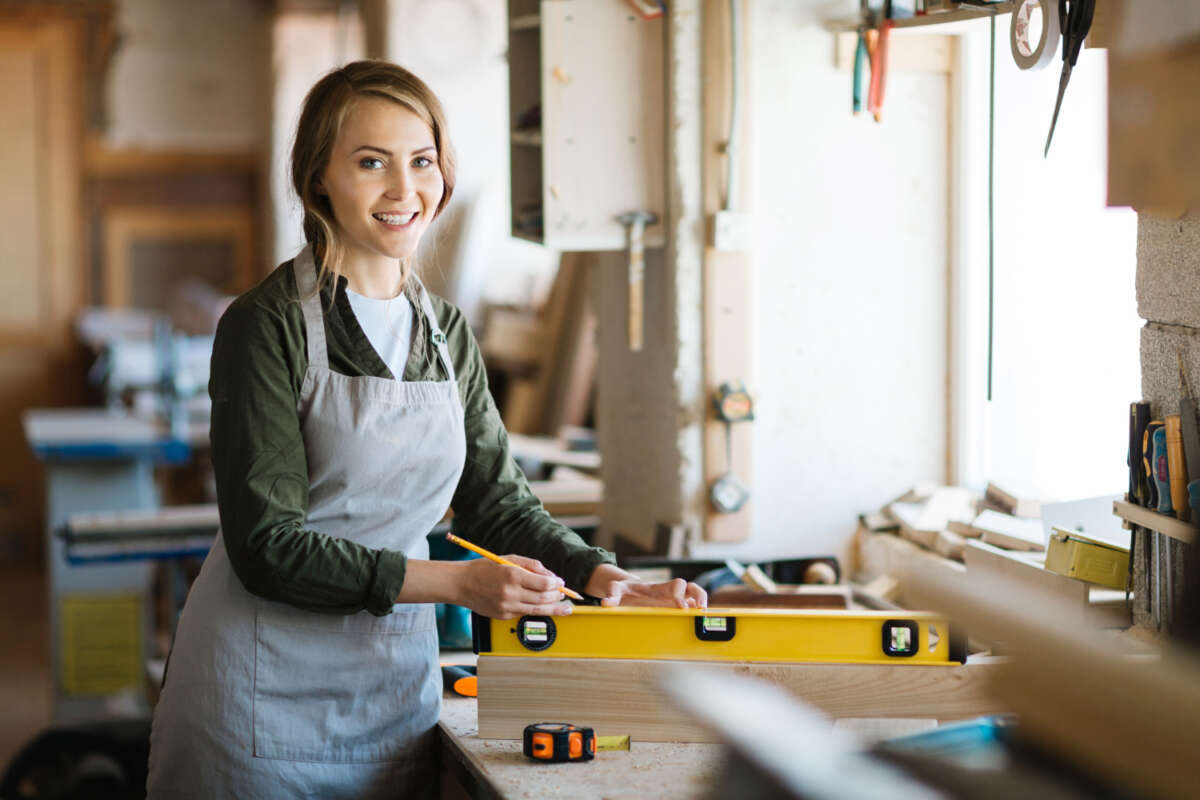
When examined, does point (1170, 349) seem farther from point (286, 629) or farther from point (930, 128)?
point (286, 629)

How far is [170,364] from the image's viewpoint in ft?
16.6

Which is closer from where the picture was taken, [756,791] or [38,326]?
[756,791]

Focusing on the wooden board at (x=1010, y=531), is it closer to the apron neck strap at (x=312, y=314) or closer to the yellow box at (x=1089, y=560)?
the yellow box at (x=1089, y=560)

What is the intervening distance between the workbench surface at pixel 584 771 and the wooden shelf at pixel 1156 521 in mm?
686

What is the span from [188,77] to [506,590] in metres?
6.81

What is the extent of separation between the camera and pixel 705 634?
184 cm

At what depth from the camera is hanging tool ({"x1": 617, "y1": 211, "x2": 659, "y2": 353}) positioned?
9.37 ft

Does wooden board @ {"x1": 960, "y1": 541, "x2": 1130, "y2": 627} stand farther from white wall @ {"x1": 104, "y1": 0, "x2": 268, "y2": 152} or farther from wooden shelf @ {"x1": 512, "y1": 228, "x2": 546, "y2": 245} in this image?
white wall @ {"x1": 104, "y1": 0, "x2": 268, "y2": 152}

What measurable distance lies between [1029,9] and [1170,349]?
21.8 inches

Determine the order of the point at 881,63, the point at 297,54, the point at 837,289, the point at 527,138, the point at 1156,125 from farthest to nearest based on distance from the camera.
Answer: the point at 297,54 → the point at 527,138 → the point at 837,289 → the point at 881,63 → the point at 1156,125

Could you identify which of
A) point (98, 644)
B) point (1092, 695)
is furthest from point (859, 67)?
point (98, 644)

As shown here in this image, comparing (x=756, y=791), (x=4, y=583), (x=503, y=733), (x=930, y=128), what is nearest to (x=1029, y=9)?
(x=930, y=128)

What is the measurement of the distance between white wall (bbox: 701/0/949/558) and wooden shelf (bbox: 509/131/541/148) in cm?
47

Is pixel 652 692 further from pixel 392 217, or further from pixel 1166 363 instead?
pixel 1166 363
